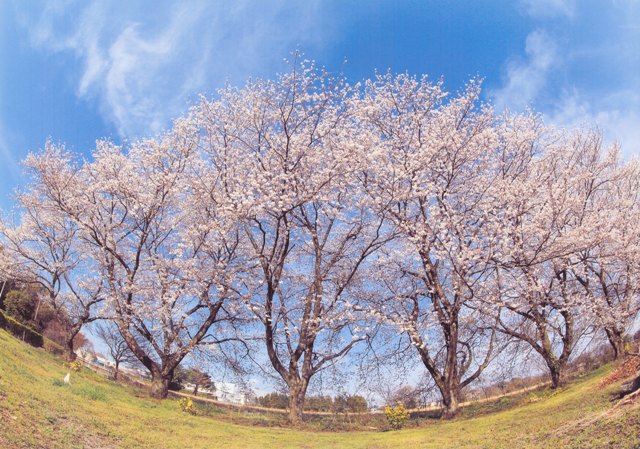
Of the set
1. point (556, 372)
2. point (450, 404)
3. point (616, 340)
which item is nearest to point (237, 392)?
point (450, 404)

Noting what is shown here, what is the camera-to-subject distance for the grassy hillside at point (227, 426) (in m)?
9.66

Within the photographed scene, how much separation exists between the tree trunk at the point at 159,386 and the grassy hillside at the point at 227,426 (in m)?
2.62

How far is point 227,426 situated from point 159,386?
21.9 ft

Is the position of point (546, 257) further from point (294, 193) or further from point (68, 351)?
point (68, 351)

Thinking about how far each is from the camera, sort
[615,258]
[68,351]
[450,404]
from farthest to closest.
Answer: [68,351], [615,258], [450,404]

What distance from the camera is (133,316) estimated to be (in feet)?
79.0

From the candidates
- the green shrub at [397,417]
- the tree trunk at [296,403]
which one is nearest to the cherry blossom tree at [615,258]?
the green shrub at [397,417]

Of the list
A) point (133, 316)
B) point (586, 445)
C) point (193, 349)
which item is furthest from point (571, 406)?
point (133, 316)

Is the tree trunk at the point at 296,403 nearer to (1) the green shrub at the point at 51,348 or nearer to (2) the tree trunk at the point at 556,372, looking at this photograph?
(2) the tree trunk at the point at 556,372

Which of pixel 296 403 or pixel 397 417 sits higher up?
pixel 296 403

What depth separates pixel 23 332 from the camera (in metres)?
33.7

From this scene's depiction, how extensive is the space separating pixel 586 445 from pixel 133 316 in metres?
21.1

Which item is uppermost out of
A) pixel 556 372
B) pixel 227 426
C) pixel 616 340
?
pixel 616 340

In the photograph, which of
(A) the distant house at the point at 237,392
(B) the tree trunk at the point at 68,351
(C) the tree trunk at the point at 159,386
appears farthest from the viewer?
(B) the tree trunk at the point at 68,351
